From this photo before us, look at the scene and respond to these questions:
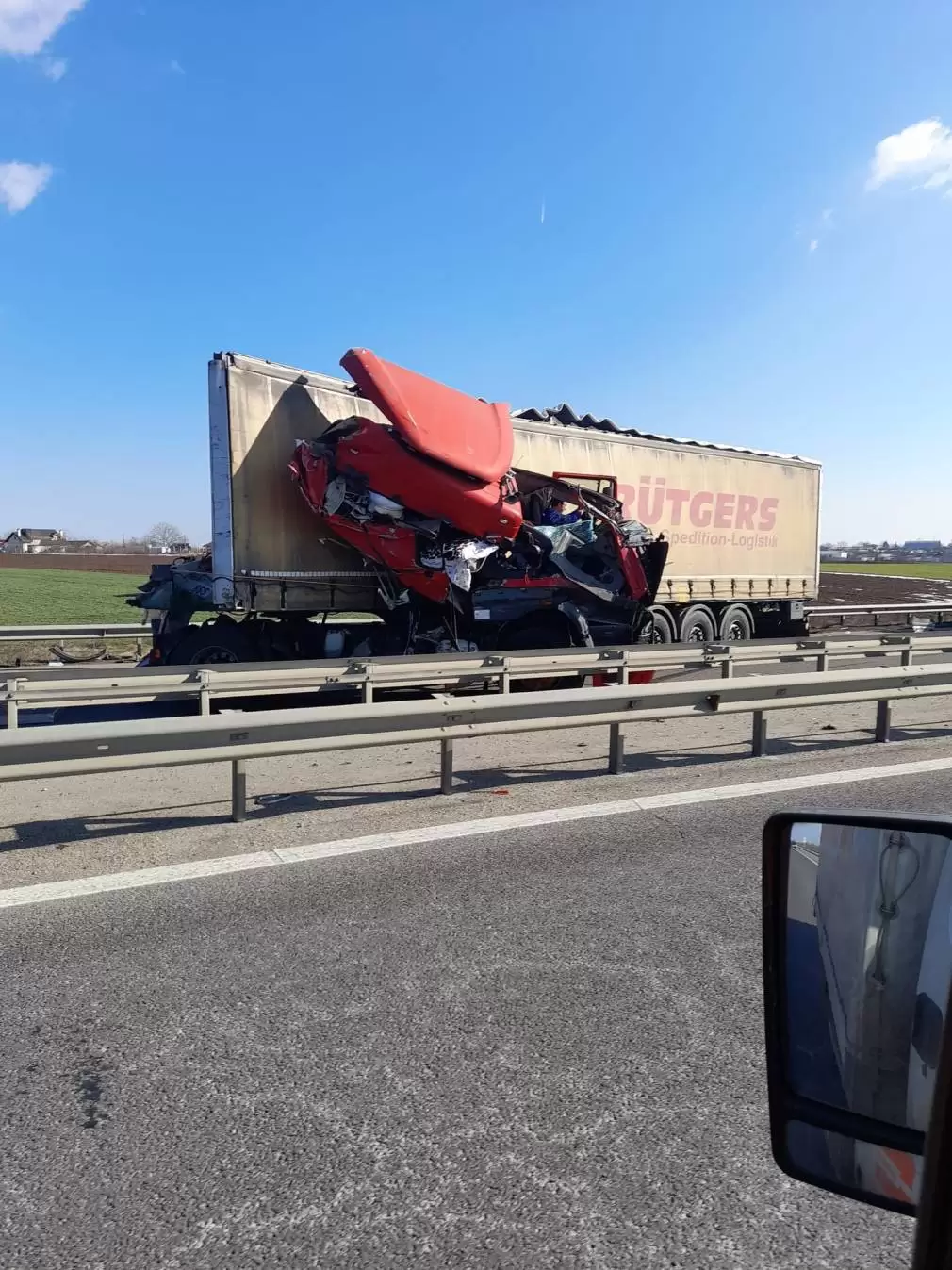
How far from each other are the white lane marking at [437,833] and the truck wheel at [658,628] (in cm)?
714

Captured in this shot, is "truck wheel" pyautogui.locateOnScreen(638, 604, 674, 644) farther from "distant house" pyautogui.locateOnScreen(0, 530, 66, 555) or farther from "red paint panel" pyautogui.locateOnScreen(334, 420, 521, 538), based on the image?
"distant house" pyautogui.locateOnScreen(0, 530, 66, 555)

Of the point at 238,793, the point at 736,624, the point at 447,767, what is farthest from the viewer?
the point at 736,624

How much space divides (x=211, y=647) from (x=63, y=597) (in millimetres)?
26364

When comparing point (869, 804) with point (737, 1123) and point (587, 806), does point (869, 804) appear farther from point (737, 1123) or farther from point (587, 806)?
point (737, 1123)

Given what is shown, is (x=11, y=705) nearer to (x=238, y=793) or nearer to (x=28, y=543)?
(x=238, y=793)

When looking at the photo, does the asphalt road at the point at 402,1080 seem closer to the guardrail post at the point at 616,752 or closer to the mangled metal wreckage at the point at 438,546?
the guardrail post at the point at 616,752

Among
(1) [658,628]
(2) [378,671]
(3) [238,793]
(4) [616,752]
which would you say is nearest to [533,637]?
(1) [658,628]

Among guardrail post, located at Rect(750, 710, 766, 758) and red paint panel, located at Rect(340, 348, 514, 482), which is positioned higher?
red paint panel, located at Rect(340, 348, 514, 482)

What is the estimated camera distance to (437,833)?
5.49m

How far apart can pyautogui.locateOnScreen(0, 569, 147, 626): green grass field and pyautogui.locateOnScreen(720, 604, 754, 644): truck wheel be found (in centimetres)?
1103

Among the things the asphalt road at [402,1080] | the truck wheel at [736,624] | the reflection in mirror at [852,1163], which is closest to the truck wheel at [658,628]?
the truck wheel at [736,624]

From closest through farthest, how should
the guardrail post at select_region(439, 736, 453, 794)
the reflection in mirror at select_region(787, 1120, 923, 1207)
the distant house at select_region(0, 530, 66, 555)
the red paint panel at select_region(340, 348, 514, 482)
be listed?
the reflection in mirror at select_region(787, 1120, 923, 1207)
the guardrail post at select_region(439, 736, 453, 794)
the red paint panel at select_region(340, 348, 514, 482)
the distant house at select_region(0, 530, 66, 555)

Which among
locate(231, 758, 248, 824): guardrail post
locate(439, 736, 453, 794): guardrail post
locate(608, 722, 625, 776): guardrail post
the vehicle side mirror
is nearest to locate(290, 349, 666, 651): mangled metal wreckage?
locate(608, 722, 625, 776): guardrail post

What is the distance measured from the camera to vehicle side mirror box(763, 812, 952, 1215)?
138 cm
